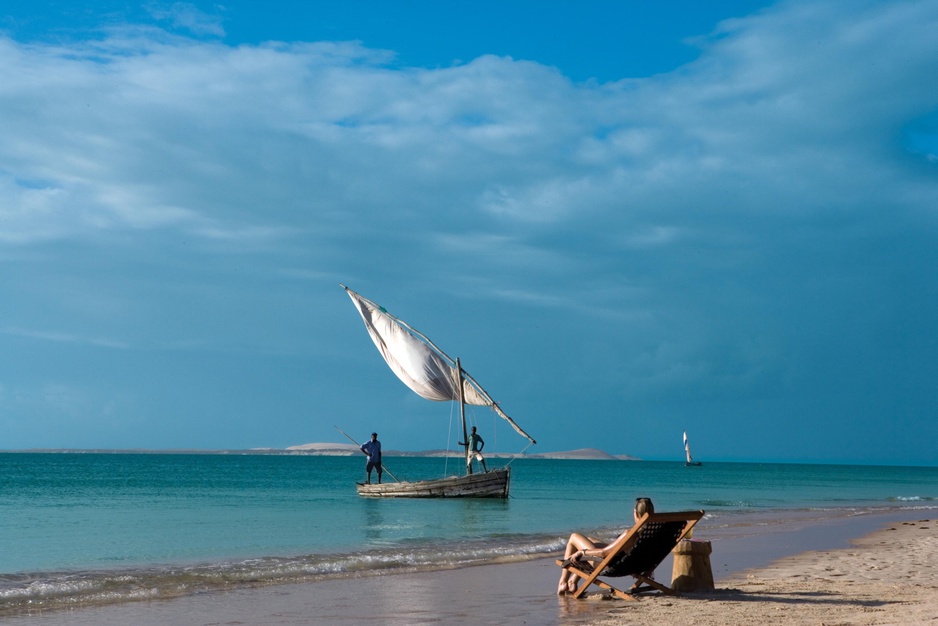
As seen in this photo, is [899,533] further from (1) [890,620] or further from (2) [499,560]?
(1) [890,620]

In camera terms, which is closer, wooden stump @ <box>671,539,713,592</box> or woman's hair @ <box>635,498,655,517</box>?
woman's hair @ <box>635,498,655,517</box>

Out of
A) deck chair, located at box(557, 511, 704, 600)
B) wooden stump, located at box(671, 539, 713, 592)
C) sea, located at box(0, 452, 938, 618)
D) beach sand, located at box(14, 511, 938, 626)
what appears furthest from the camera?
sea, located at box(0, 452, 938, 618)

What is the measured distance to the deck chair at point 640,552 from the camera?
8539 millimetres

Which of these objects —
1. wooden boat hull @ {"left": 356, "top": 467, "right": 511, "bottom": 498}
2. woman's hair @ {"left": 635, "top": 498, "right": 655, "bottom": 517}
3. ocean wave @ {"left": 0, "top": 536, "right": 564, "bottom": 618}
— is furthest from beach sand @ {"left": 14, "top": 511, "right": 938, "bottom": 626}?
Result: wooden boat hull @ {"left": 356, "top": 467, "right": 511, "bottom": 498}

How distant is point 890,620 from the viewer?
708 cm

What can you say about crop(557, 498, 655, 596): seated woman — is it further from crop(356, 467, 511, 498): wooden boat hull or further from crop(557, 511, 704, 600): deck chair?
crop(356, 467, 511, 498): wooden boat hull

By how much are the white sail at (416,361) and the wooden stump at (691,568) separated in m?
19.7

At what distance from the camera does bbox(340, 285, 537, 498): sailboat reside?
2938cm

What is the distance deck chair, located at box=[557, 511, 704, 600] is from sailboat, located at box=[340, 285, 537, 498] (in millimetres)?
19595

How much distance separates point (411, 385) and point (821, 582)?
22087 millimetres

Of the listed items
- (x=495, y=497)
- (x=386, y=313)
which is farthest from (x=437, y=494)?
(x=386, y=313)

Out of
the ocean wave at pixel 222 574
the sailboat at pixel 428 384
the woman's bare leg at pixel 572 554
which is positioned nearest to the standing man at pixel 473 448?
the sailboat at pixel 428 384

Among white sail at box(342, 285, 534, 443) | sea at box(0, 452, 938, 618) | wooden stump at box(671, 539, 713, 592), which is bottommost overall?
sea at box(0, 452, 938, 618)

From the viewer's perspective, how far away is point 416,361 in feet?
99.6
